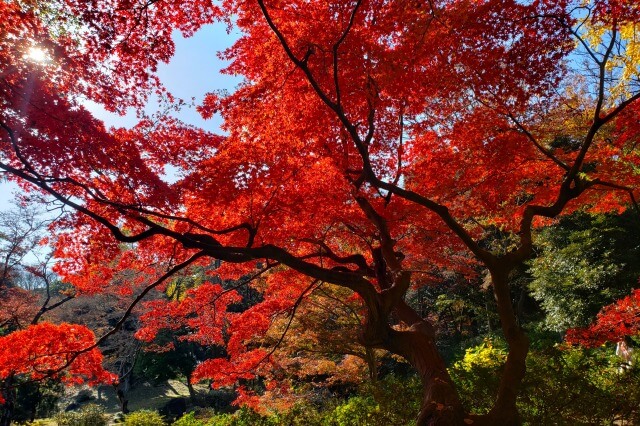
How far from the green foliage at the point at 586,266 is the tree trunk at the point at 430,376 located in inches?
407

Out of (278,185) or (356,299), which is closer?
(278,185)

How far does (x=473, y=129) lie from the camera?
22.2ft

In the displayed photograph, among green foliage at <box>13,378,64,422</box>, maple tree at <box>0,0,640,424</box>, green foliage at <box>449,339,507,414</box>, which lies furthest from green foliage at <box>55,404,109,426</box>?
green foliage at <box>449,339,507,414</box>

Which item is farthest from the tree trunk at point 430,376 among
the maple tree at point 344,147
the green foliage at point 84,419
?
the green foliage at point 84,419

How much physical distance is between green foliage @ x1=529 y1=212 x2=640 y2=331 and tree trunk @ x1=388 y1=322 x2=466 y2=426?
1033 cm

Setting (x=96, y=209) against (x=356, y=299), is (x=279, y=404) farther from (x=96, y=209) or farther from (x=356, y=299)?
(x=96, y=209)


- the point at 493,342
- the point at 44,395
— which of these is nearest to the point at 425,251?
the point at 493,342

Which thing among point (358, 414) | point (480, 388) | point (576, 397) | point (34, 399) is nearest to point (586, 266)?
point (480, 388)

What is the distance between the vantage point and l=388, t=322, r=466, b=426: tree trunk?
4.39 meters

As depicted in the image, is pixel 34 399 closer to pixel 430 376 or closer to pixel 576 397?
pixel 430 376

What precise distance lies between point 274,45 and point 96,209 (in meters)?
3.72

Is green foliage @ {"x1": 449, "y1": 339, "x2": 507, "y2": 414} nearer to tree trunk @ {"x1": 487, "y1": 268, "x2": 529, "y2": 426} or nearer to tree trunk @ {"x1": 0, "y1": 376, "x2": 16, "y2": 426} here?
tree trunk @ {"x1": 487, "y1": 268, "x2": 529, "y2": 426}

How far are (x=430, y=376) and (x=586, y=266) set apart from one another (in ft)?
36.6

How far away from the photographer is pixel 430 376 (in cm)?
487
